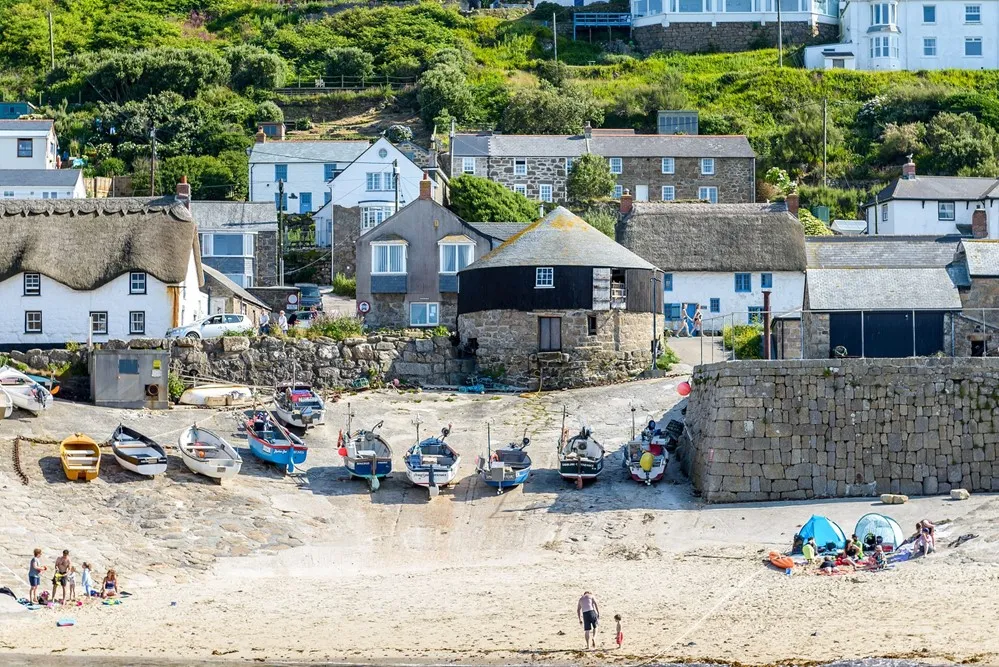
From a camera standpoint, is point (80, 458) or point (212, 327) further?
point (212, 327)

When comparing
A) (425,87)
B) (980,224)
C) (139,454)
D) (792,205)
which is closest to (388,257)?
(792,205)

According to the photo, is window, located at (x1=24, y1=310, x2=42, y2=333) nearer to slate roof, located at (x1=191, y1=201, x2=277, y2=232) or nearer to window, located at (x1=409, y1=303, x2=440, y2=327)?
window, located at (x1=409, y1=303, x2=440, y2=327)

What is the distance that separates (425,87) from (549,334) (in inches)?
1601

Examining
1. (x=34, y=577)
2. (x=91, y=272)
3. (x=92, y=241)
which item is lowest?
(x=34, y=577)

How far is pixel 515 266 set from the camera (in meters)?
47.8

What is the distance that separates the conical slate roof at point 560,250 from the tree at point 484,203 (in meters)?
14.9

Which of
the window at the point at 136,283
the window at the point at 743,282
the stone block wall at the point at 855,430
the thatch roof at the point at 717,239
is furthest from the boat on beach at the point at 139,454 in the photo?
the window at the point at 743,282

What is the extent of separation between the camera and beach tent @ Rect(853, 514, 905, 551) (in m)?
33.1

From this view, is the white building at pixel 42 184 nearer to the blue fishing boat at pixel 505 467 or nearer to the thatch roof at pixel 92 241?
the thatch roof at pixel 92 241

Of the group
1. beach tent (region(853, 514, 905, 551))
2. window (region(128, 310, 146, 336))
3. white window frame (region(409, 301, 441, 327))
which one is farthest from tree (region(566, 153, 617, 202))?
beach tent (region(853, 514, 905, 551))

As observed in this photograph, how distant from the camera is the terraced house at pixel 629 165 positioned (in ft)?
244

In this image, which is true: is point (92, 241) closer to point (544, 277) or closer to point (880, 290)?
point (544, 277)

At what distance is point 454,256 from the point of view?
177 feet

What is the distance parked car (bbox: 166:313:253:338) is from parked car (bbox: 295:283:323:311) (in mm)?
9387
